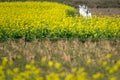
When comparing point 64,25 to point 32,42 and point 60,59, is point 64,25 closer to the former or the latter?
point 32,42

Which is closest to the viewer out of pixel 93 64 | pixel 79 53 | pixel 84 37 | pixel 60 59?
pixel 93 64

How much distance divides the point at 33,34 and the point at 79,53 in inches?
103

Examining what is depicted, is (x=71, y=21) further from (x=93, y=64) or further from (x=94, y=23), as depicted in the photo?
(x=93, y=64)

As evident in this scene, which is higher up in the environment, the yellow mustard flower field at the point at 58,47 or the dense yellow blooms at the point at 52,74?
the dense yellow blooms at the point at 52,74

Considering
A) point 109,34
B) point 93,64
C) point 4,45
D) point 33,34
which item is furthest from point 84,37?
point 93,64

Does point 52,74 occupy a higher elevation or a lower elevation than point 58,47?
higher

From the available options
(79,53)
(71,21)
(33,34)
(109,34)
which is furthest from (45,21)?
(79,53)

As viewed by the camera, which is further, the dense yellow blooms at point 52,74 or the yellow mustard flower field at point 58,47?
the yellow mustard flower field at point 58,47

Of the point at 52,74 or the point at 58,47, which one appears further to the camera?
the point at 58,47

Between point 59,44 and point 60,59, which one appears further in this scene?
point 59,44

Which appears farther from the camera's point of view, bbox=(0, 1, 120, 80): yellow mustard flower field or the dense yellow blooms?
bbox=(0, 1, 120, 80): yellow mustard flower field

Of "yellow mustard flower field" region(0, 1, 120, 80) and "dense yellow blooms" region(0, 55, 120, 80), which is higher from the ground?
"dense yellow blooms" region(0, 55, 120, 80)

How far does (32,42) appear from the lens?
29.6 feet

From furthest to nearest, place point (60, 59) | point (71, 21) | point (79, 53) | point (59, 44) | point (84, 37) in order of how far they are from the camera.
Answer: point (71, 21) < point (84, 37) < point (59, 44) < point (79, 53) < point (60, 59)
